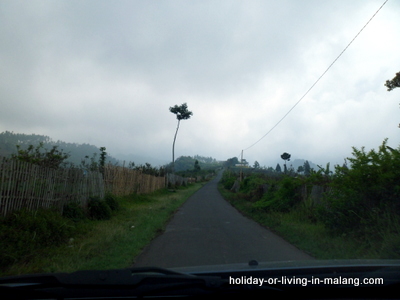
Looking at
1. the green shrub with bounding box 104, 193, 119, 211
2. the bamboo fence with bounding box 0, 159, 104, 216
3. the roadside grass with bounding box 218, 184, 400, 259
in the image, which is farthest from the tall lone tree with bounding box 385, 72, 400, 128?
the bamboo fence with bounding box 0, 159, 104, 216

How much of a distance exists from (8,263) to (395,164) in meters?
8.55

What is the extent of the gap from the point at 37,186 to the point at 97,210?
3.73 m

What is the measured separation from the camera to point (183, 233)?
10.5 m

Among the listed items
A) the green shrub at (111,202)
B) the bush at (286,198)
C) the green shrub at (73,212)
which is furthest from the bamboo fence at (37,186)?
the bush at (286,198)

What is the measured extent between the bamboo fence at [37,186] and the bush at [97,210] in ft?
0.88

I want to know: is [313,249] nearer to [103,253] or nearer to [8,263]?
[103,253]

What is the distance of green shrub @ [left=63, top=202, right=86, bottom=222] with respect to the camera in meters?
10.5

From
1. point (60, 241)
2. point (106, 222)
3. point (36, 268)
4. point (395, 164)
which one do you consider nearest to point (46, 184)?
point (60, 241)

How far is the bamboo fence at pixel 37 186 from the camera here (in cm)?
759

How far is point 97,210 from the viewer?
40.7 feet

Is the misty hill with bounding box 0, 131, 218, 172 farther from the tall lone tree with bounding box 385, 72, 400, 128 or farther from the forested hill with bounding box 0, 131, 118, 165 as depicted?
the tall lone tree with bounding box 385, 72, 400, 128

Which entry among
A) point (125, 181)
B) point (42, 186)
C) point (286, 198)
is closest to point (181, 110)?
point (125, 181)

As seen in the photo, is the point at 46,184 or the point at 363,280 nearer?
the point at 363,280

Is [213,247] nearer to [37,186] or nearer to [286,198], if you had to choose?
[37,186]
